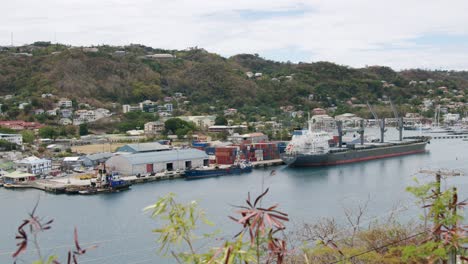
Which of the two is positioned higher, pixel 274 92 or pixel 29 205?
pixel 274 92

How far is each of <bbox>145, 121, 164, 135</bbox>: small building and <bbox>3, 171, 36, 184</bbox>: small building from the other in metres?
6.55

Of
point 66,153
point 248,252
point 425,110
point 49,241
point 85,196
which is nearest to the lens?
point 248,252

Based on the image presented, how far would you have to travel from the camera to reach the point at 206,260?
3.94 feet

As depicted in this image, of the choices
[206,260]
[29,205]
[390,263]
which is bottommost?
[29,205]

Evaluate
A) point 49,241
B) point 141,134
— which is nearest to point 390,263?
point 49,241

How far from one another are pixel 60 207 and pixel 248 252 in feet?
24.0

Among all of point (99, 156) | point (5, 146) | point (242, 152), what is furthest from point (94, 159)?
point (242, 152)

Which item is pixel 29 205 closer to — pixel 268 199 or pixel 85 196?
pixel 85 196

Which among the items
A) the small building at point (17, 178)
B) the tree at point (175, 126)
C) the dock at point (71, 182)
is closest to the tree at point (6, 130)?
the tree at point (175, 126)

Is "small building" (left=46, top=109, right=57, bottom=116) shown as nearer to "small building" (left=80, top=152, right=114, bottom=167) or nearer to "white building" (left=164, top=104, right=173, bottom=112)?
"white building" (left=164, top=104, right=173, bottom=112)

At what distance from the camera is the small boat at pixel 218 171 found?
36.1 feet

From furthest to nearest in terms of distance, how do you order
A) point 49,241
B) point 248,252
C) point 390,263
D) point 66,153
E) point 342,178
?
1. point 66,153
2. point 342,178
3. point 49,241
4. point 390,263
5. point 248,252

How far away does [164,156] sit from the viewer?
11766 millimetres

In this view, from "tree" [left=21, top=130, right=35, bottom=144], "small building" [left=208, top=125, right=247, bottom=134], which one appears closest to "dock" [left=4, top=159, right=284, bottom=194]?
"tree" [left=21, top=130, right=35, bottom=144]
